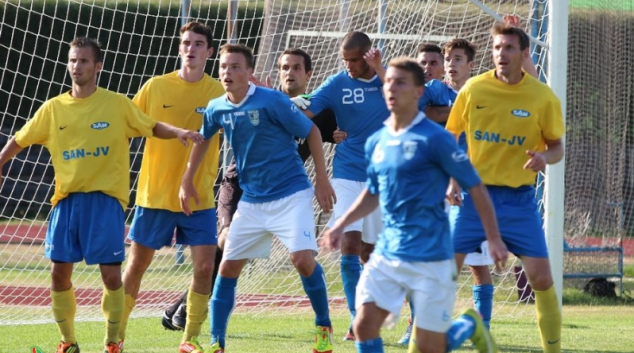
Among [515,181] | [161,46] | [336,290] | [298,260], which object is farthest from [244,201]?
[161,46]

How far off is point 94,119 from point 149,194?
2.45 feet

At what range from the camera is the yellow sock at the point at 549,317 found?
242 inches

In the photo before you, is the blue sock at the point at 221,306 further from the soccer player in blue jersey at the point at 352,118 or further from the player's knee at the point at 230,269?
the soccer player in blue jersey at the point at 352,118

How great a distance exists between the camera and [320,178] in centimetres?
645

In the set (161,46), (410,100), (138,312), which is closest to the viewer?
(410,100)

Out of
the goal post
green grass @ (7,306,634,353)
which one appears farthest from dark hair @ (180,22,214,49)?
the goal post

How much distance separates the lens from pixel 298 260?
6.55 m

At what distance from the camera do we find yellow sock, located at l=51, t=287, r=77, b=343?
6711mm

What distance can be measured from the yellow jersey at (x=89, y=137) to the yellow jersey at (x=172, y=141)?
0.39 m

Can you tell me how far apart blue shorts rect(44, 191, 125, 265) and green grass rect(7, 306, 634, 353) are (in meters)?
1.09

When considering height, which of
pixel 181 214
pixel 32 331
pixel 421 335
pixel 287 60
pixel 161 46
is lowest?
pixel 32 331

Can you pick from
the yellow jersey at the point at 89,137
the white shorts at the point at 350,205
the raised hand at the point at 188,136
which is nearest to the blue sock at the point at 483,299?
the white shorts at the point at 350,205

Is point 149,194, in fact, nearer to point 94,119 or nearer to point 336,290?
point 94,119

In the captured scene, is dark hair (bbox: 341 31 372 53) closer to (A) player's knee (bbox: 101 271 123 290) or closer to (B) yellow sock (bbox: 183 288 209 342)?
(B) yellow sock (bbox: 183 288 209 342)
